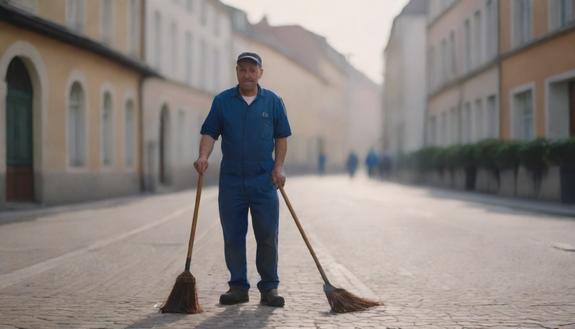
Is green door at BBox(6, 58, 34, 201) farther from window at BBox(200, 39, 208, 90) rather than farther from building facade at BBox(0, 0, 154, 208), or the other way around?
window at BBox(200, 39, 208, 90)

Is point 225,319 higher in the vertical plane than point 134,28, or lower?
lower

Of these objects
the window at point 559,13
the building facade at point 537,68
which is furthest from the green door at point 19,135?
the window at point 559,13

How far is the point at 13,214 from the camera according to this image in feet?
51.3

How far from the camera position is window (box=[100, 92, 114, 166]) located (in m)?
24.5

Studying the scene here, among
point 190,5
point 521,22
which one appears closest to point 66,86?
point 521,22

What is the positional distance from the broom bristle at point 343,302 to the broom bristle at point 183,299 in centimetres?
99

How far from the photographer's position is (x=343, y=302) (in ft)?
19.3

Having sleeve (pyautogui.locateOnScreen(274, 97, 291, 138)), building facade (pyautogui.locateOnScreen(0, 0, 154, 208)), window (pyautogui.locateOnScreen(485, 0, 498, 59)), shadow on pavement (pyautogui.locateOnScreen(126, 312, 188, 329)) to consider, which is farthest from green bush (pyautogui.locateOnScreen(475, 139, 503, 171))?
shadow on pavement (pyautogui.locateOnScreen(126, 312, 188, 329))

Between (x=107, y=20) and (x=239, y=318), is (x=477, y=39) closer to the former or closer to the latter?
(x=107, y=20)

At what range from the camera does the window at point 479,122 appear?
3087cm

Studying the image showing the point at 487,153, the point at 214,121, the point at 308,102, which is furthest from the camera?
the point at 308,102

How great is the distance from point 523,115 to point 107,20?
14.0 m

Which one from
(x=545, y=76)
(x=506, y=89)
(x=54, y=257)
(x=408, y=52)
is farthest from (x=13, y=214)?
(x=408, y=52)

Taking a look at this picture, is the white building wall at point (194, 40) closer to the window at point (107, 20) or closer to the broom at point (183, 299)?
the window at point (107, 20)
